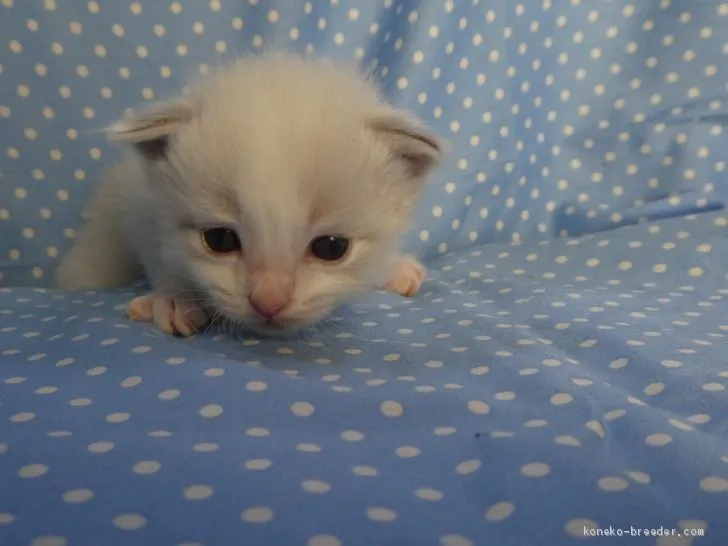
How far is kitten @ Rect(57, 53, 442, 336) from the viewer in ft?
3.10

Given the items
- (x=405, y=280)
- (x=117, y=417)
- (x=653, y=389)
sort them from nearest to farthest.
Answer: (x=117, y=417) < (x=653, y=389) < (x=405, y=280)

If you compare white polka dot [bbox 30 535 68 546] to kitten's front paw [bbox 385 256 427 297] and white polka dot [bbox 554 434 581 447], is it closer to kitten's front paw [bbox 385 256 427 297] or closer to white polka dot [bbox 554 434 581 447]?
white polka dot [bbox 554 434 581 447]

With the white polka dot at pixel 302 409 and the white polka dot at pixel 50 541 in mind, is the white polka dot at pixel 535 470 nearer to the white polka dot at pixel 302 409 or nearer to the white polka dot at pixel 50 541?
the white polka dot at pixel 302 409

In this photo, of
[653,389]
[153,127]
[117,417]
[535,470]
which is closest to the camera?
[535,470]

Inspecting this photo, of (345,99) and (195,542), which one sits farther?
(345,99)

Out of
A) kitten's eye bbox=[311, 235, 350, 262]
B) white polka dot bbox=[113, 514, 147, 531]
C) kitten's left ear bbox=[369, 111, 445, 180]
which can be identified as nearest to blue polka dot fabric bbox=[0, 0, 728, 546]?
white polka dot bbox=[113, 514, 147, 531]

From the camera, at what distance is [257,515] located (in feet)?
1.88

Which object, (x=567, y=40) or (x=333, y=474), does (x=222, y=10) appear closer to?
(x=567, y=40)

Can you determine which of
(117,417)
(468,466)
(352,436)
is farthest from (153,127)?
(468,466)

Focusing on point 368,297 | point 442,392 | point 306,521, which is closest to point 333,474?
point 306,521

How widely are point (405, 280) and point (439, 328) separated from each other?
0.26 m

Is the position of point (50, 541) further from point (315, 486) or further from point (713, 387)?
point (713, 387)

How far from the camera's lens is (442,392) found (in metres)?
0.82

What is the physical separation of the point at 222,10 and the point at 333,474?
1.14 metres
